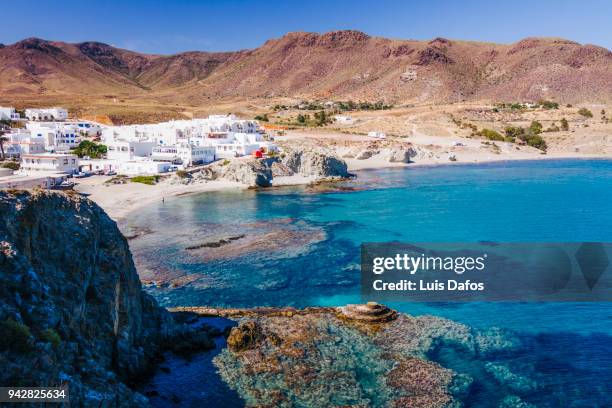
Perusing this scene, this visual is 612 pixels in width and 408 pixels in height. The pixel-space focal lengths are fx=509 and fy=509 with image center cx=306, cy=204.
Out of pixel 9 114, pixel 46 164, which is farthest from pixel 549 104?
pixel 9 114

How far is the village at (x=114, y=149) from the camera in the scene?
209 ft

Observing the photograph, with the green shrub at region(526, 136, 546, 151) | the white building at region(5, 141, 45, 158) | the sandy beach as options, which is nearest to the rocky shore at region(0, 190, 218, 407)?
the sandy beach

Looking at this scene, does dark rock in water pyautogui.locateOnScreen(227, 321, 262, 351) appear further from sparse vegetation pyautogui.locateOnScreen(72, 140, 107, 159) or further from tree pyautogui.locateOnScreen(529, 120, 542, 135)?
tree pyautogui.locateOnScreen(529, 120, 542, 135)

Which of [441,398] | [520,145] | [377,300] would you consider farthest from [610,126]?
[441,398]

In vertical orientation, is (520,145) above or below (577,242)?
above

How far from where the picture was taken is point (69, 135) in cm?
8719

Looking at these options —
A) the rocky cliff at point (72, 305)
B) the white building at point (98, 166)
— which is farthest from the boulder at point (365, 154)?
the rocky cliff at point (72, 305)

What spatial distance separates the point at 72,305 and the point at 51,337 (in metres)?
3.15

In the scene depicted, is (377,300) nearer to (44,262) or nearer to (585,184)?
(44,262)

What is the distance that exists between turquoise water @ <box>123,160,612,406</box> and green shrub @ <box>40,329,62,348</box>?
1417cm

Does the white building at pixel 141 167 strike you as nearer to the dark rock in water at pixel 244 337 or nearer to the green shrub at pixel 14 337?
the dark rock in water at pixel 244 337

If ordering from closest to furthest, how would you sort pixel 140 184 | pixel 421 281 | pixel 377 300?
1. pixel 377 300
2. pixel 421 281
3. pixel 140 184

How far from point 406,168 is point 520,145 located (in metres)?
39.2

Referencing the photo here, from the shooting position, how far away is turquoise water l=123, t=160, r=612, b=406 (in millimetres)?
23578
